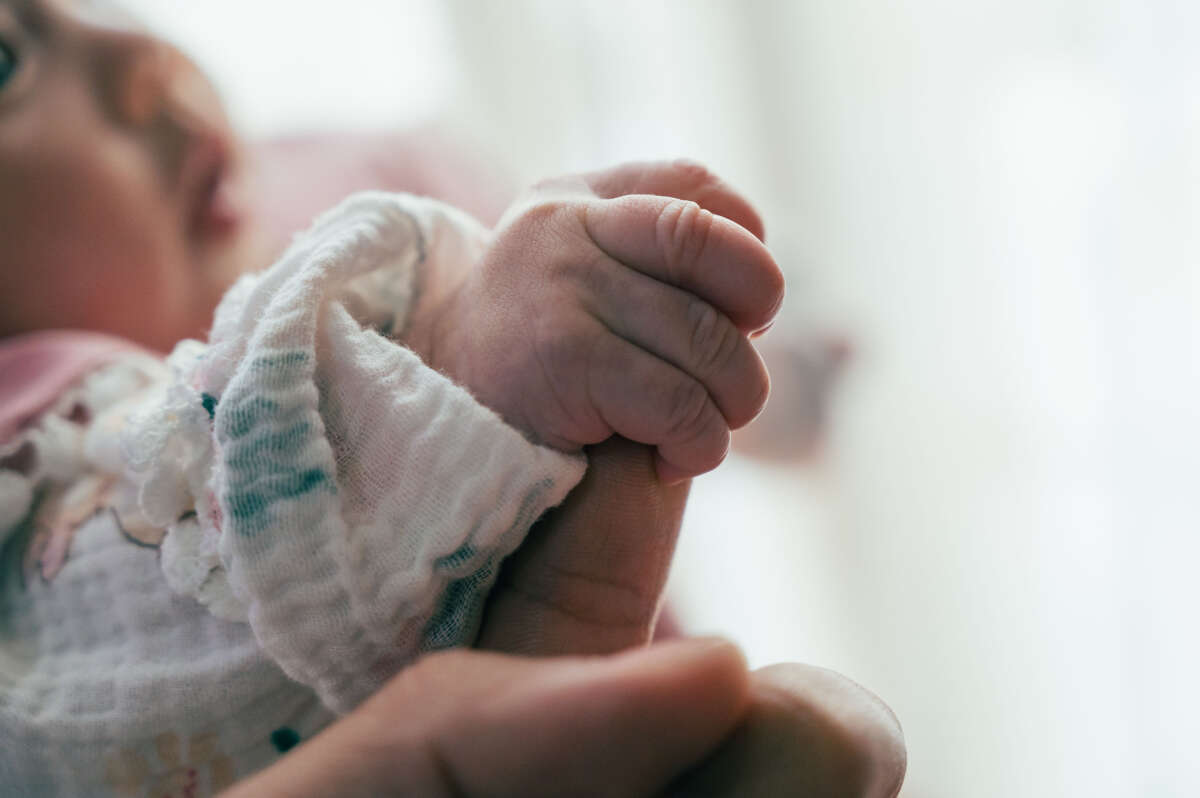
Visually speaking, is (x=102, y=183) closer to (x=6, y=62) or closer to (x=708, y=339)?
(x=6, y=62)

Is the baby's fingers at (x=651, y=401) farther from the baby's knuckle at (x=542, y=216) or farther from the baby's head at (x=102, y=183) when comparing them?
the baby's head at (x=102, y=183)

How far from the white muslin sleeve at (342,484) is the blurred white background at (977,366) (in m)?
0.30

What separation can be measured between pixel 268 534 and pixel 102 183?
351mm

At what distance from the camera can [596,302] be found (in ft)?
1.13

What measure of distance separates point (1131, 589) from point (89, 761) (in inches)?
26.7

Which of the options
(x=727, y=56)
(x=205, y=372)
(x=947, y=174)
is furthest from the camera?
(x=727, y=56)

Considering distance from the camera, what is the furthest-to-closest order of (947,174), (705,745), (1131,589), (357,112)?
1. (357,112)
2. (947,174)
3. (1131,589)
4. (705,745)

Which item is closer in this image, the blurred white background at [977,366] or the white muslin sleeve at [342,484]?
the white muslin sleeve at [342,484]

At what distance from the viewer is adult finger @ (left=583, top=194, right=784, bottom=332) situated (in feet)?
1.08

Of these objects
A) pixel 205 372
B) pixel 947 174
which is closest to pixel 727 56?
pixel 947 174

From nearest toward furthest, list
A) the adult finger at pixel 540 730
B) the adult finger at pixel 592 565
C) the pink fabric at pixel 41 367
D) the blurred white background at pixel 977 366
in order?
1. the adult finger at pixel 540 730
2. the adult finger at pixel 592 565
3. the pink fabric at pixel 41 367
4. the blurred white background at pixel 977 366

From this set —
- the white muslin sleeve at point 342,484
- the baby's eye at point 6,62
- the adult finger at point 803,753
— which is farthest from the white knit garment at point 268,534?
the baby's eye at point 6,62

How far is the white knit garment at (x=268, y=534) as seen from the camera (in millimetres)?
337

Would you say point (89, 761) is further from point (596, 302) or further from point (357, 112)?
point (357, 112)
